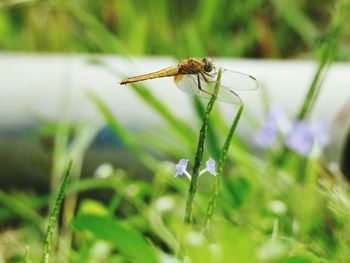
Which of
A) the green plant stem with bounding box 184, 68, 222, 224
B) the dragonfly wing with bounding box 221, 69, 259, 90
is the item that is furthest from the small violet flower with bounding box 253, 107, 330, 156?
the green plant stem with bounding box 184, 68, 222, 224

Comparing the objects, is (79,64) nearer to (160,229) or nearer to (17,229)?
(17,229)

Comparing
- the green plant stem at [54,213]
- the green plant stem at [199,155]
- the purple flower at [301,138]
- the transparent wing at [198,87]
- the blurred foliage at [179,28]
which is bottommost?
the green plant stem at [54,213]

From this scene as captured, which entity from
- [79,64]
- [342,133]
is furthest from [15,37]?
[342,133]

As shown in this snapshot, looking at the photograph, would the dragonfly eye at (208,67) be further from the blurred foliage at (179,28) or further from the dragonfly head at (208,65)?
the blurred foliage at (179,28)

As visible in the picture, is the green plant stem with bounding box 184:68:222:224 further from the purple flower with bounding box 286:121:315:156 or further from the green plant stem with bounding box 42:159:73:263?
the purple flower with bounding box 286:121:315:156

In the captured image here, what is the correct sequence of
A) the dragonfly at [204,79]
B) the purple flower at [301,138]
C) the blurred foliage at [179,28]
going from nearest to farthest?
the dragonfly at [204,79] < the purple flower at [301,138] < the blurred foliage at [179,28]

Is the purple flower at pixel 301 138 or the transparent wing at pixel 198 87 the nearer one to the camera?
the transparent wing at pixel 198 87

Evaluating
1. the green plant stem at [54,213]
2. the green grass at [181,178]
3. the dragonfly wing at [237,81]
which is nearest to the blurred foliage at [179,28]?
the green grass at [181,178]
